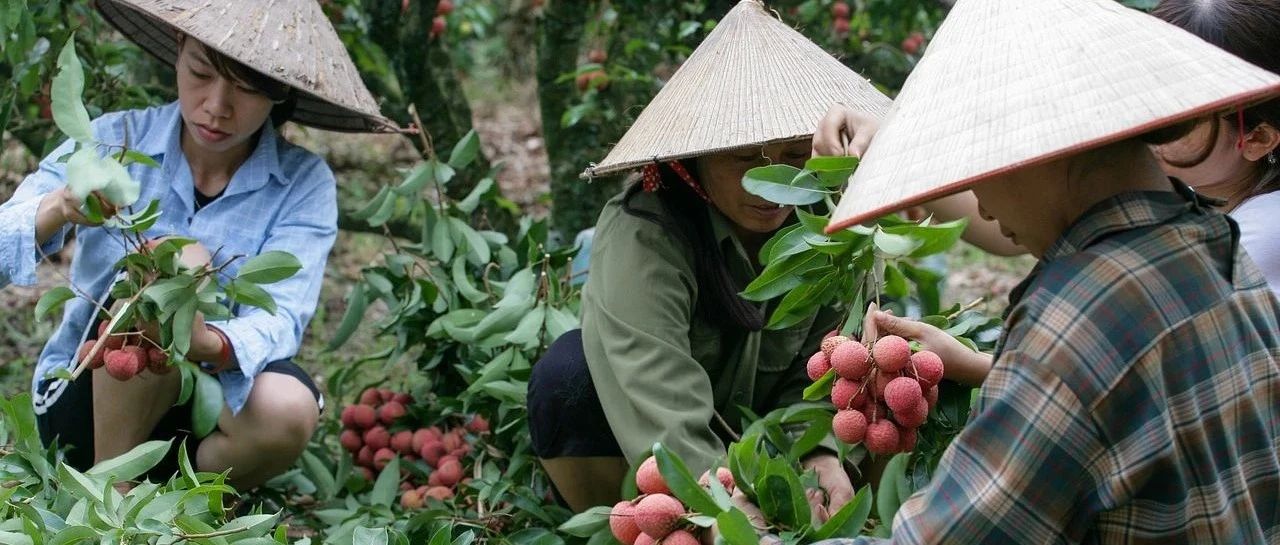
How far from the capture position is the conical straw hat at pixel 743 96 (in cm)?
168

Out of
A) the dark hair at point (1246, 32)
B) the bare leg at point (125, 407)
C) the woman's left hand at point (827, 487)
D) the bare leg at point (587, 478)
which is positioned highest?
the dark hair at point (1246, 32)

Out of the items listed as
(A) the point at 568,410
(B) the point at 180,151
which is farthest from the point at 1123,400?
(B) the point at 180,151

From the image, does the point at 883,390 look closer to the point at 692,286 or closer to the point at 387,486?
the point at 692,286

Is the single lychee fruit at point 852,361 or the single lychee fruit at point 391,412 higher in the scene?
the single lychee fruit at point 852,361

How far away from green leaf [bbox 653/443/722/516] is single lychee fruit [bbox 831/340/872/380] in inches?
8.3

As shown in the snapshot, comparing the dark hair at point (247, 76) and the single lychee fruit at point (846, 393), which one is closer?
the single lychee fruit at point (846, 393)

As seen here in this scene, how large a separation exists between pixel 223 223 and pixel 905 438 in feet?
3.96


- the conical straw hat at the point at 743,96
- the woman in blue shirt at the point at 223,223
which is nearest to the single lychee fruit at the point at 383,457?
the woman in blue shirt at the point at 223,223

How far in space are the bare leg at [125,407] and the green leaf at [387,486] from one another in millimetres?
379

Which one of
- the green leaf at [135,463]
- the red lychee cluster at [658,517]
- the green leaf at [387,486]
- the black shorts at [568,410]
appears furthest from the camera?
the green leaf at [387,486]

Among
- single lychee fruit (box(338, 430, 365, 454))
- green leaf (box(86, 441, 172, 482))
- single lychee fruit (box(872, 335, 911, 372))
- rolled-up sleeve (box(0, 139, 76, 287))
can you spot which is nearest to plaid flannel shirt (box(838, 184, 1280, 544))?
single lychee fruit (box(872, 335, 911, 372))

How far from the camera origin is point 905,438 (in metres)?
1.40

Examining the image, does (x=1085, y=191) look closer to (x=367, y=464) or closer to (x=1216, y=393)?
(x=1216, y=393)

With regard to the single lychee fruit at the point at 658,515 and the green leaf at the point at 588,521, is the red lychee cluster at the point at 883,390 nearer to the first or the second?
the single lychee fruit at the point at 658,515
